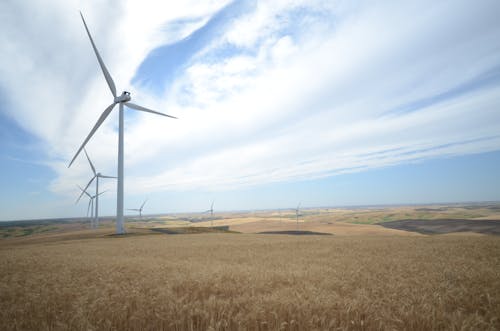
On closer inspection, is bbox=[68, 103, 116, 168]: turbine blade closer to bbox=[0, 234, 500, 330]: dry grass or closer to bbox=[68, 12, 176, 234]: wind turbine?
bbox=[68, 12, 176, 234]: wind turbine

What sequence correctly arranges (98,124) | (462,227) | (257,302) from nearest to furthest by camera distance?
(257,302) → (98,124) → (462,227)

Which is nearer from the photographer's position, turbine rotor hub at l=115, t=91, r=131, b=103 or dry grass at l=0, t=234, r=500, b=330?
dry grass at l=0, t=234, r=500, b=330

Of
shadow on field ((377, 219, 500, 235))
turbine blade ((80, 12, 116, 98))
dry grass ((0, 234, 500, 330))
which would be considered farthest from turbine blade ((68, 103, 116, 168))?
shadow on field ((377, 219, 500, 235))

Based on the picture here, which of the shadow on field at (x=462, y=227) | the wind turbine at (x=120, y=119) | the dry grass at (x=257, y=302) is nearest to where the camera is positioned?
the dry grass at (x=257, y=302)

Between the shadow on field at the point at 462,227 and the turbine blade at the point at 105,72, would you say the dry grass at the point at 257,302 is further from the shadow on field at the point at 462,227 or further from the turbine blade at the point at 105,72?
the shadow on field at the point at 462,227

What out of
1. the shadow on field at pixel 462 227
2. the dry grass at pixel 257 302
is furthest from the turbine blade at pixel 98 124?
the shadow on field at pixel 462 227

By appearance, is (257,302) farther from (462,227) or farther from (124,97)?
(462,227)

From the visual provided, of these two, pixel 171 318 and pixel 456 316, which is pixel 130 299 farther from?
pixel 456 316

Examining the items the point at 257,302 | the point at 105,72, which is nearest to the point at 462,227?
the point at 257,302

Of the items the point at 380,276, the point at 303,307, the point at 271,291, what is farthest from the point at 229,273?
Answer: the point at 380,276

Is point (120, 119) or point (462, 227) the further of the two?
point (462, 227)

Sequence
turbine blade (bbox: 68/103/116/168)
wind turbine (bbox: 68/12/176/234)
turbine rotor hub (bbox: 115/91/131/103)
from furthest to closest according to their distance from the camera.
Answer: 1. turbine rotor hub (bbox: 115/91/131/103)
2. wind turbine (bbox: 68/12/176/234)
3. turbine blade (bbox: 68/103/116/168)

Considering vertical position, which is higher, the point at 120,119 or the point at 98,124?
the point at 120,119

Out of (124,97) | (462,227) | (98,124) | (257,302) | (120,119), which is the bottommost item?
(462,227)
